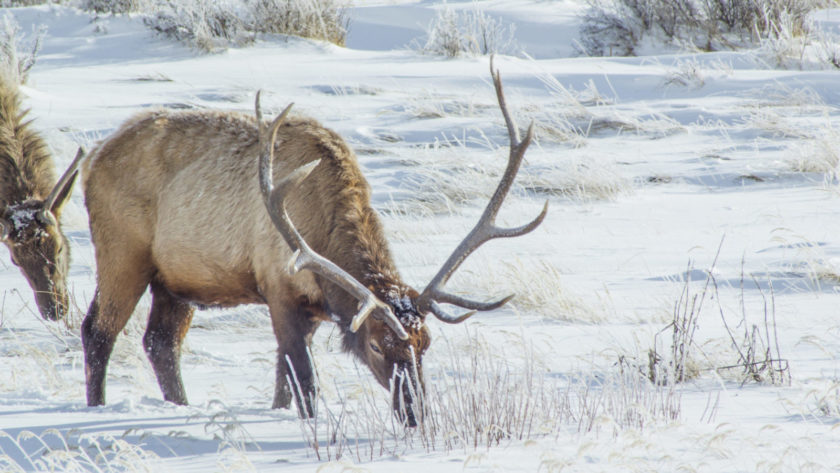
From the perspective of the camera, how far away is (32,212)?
23.7 ft

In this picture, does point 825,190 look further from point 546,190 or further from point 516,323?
point 516,323

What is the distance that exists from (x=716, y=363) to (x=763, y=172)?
4.89 metres

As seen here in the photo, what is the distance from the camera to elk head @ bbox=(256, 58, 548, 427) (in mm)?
3895

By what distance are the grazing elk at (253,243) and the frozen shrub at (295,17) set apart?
10.6 metres

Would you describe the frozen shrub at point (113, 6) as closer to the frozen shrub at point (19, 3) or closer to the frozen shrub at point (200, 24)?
the frozen shrub at point (200, 24)

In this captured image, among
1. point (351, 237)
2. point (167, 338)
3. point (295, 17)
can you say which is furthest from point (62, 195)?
point (295, 17)

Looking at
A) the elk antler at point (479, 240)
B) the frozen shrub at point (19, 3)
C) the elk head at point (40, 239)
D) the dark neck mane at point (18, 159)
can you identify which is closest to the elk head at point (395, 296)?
the elk antler at point (479, 240)

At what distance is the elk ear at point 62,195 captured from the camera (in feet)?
23.2

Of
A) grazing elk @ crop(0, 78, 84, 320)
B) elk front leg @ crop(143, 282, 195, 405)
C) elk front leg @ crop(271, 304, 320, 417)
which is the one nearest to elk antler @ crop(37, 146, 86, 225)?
grazing elk @ crop(0, 78, 84, 320)

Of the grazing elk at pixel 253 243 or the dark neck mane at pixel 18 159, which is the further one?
the dark neck mane at pixel 18 159

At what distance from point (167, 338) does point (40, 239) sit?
2316 mm

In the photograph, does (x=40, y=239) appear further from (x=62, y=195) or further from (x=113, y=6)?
(x=113, y=6)

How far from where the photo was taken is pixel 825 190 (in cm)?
835

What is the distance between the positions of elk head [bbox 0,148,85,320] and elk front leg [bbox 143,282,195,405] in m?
1.87
